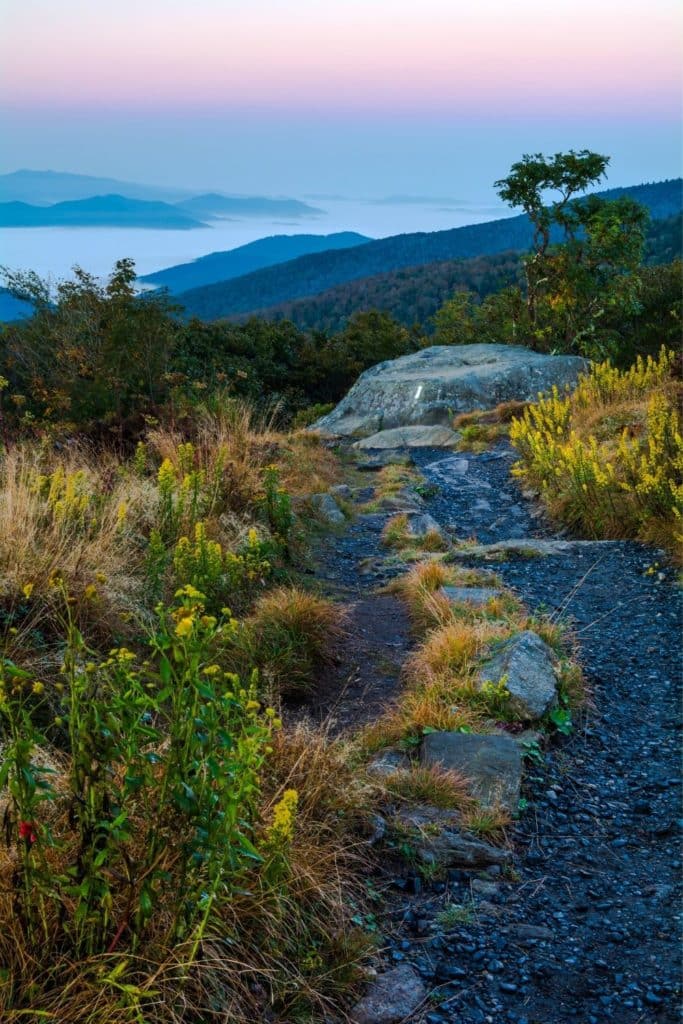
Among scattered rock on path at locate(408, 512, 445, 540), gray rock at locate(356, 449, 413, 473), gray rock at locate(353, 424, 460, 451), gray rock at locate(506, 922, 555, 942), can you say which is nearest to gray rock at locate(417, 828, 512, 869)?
gray rock at locate(506, 922, 555, 942)

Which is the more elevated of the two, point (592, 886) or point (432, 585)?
point (432, 585)

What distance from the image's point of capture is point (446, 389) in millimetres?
14961

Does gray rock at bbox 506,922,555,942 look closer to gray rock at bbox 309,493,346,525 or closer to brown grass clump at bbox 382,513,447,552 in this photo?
brown grass clump at bbox 382,513,447,552

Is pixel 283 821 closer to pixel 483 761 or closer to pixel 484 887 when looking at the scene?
pixel 484 887

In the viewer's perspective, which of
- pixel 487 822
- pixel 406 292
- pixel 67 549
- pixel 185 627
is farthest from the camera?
pixel 406 292

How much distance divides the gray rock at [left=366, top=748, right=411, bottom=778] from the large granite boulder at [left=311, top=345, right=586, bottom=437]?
10.9m

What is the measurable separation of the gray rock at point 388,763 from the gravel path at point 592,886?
19.9 inches

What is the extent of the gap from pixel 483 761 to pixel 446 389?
1191 centimetres

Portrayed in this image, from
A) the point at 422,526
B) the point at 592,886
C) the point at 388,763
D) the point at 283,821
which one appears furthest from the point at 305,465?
the point at 283,821

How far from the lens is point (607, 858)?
3182 mm

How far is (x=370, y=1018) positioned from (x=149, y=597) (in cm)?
290

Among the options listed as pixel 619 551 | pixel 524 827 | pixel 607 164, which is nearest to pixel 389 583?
pixel 619 551

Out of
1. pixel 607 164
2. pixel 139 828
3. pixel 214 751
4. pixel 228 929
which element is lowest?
pixel 228 929

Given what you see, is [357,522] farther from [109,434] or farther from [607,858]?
[607,858]
